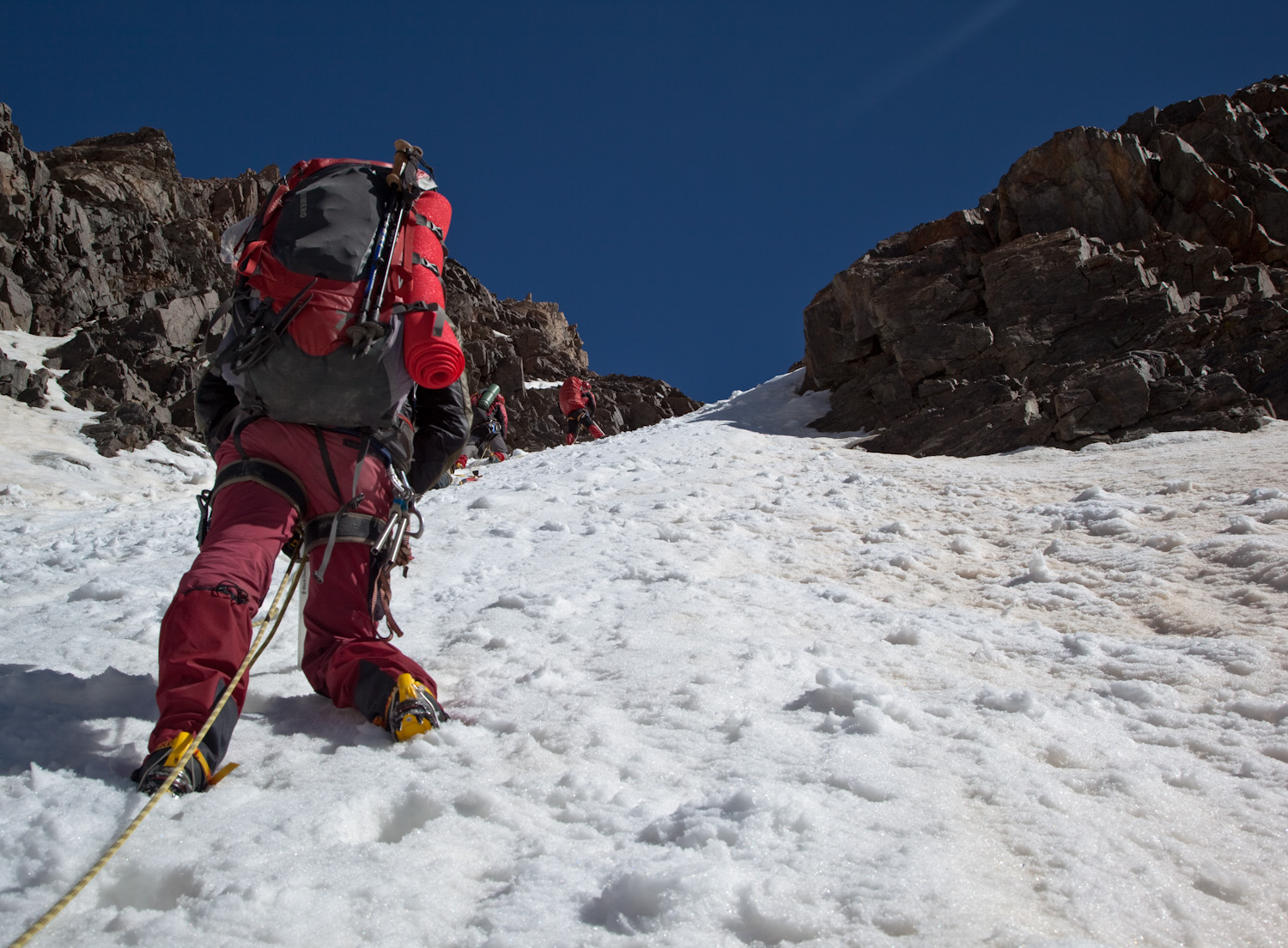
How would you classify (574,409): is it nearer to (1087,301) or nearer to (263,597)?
(1087,301)

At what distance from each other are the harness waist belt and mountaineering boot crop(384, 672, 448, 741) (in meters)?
0.57

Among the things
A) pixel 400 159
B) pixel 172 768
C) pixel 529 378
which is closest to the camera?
pixel 172 768

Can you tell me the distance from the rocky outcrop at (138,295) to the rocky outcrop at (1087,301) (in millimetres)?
19029

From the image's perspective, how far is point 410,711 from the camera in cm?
251

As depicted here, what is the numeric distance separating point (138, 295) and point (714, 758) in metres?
41.9

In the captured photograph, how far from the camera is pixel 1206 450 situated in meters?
9.46

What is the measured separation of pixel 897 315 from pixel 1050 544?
49.3 feet

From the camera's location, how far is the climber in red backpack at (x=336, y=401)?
274 cm

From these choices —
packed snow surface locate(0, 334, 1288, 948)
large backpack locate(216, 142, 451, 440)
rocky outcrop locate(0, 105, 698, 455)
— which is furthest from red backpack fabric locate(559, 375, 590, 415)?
large backpack locate(216, 142, 451, 440)

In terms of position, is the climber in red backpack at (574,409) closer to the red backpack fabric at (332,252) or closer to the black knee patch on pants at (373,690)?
the red backpack fabric at (332,252)

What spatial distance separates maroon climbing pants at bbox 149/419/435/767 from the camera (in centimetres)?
226

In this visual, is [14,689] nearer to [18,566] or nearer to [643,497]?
[18,566]

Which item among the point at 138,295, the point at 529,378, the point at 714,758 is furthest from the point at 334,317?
the point at 529,378

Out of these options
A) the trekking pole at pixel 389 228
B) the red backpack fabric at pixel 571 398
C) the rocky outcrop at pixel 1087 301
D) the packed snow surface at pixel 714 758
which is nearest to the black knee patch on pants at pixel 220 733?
the packed snow surface at pixel 714 758
